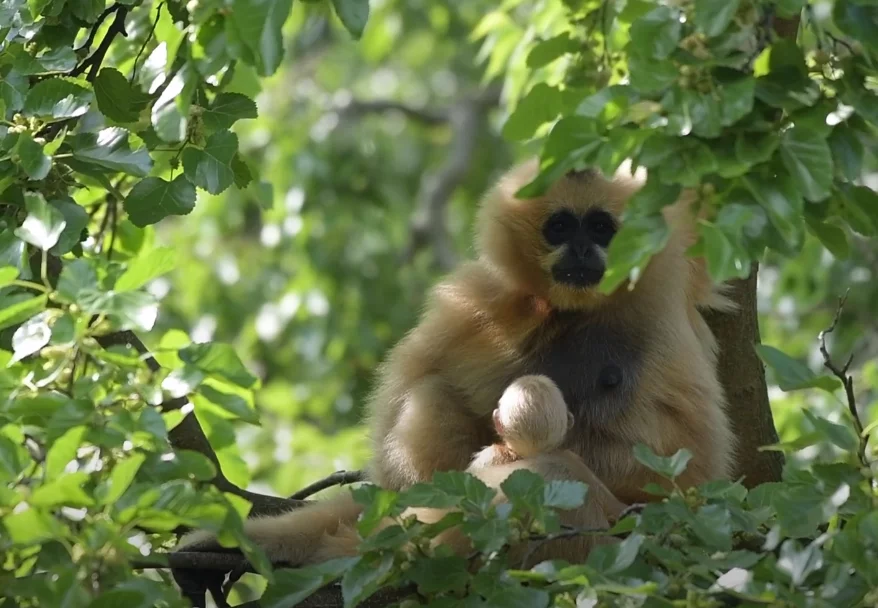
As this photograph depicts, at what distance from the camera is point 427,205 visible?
38.8 feet

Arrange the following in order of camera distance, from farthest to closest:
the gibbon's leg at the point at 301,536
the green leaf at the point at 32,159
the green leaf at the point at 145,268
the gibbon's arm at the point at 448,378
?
1. the gibbon's arm at the point at 448,378
2. the gibbon's leg at the point at 301,536
3. the green leaf at the point at 32,159
4. the green leaf at the point at 145,268

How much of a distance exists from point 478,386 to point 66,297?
2.55 m

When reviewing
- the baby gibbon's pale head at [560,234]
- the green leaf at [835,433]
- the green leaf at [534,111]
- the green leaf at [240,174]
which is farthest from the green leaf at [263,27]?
the baby gibbon's pale head at [560,234]

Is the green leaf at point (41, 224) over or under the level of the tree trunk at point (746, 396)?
over

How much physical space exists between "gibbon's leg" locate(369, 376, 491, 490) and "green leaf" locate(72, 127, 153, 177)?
1.84 meters

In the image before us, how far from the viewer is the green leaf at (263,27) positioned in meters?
2.59

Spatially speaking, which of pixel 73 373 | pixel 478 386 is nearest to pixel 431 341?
pixel 478 386

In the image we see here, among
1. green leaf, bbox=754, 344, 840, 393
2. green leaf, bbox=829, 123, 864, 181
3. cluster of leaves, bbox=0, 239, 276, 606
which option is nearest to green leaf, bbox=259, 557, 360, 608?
cluster of leaves, bbox=0, 239, 276, 606

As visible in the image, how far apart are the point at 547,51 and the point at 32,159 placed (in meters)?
1.89

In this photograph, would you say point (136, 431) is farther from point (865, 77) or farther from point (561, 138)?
point (865, 77)

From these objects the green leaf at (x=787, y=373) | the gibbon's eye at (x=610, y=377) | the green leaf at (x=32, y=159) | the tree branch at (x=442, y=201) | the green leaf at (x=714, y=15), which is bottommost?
the tree branch at (x=442, y=201)

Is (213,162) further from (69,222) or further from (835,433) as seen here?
(835,433)

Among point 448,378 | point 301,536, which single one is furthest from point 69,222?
point 448,378

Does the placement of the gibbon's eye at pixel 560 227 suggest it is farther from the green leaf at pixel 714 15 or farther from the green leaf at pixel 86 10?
the green leaf at pixel 714 15
